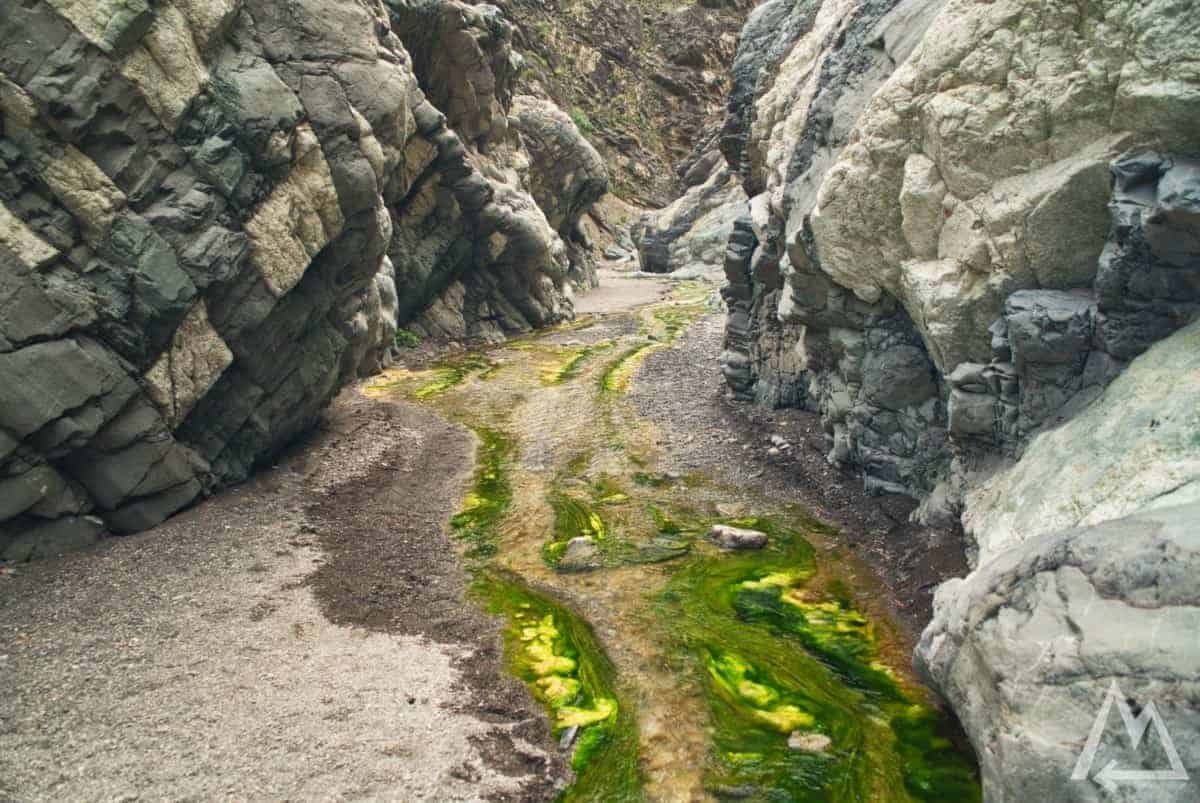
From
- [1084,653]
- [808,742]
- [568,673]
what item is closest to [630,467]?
[568,673]

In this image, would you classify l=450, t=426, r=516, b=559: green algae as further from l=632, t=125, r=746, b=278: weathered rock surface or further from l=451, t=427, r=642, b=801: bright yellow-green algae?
l=632, t=125, r=746, b=278: weathered rock surface

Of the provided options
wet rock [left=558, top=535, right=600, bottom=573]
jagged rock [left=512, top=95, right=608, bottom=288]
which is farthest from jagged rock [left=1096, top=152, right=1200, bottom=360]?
jagged rock [left=512, top=95, right=608, bottom=288]

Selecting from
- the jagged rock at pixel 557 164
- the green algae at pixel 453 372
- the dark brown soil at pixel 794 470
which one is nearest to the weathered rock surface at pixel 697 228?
the jagged rock at pixel 557 164

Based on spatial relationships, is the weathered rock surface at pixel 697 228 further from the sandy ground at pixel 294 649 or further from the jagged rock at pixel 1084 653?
the jagged rock at pixel 1084 653

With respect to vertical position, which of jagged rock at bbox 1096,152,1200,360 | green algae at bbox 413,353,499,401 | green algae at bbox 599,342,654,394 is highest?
jagged rock at bbox 1096,152,1200,360

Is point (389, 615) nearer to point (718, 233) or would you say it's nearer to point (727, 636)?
point (727, 636)
